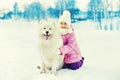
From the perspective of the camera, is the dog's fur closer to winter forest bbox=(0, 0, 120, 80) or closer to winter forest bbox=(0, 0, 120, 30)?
winter forest bbox=(0, 0, 120, 80)

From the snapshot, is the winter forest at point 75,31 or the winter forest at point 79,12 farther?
the winter forest at point 79,12

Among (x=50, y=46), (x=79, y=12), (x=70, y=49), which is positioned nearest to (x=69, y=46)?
(x=70, y=49)

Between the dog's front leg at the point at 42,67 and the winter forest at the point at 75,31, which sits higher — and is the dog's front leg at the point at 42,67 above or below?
below

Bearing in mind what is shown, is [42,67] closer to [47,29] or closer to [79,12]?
[47,29]

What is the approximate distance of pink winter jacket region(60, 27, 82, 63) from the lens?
56.3 inches

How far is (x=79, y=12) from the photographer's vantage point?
5.07ft

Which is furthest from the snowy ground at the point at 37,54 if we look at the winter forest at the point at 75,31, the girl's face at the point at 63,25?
the girl's face at the point at 63,25

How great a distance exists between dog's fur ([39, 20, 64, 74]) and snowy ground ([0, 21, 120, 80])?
0.16 feet

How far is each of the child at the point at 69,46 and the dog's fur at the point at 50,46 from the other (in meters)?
0.04

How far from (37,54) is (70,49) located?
0.60 feet

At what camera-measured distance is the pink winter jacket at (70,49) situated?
143 cm

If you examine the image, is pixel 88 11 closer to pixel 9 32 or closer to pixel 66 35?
pixel 66 35

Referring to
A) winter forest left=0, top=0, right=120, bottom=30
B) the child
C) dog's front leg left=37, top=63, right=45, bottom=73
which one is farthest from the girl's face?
dog's front leg left=37, top=63, right=45, bottom=73

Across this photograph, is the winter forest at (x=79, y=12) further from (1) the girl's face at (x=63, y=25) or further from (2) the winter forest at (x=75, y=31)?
(1) the girl's face at (x=63, y=25)
